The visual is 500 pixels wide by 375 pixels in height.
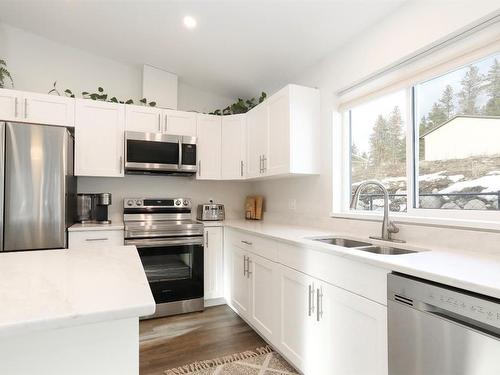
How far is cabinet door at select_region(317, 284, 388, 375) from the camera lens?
131 centimetres

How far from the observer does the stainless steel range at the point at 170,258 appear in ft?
9.21

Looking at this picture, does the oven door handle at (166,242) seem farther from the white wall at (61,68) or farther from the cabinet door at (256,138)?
the white wall at (61,68)

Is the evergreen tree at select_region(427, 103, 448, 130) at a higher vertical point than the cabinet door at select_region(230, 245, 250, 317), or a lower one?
higher

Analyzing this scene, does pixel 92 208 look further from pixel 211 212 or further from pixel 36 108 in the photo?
pixel 211 212

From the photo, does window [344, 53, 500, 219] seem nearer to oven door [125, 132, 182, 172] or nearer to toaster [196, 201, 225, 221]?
toaster [196, 201, 225, 221]

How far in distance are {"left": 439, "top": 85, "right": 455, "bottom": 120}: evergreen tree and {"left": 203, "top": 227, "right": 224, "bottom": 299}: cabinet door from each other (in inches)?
86.8

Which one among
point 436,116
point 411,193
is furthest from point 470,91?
point 411,193

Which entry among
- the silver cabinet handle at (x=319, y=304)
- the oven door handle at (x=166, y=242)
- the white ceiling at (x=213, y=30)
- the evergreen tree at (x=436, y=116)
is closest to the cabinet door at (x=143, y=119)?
the white ceiling at (x=213, y=30)

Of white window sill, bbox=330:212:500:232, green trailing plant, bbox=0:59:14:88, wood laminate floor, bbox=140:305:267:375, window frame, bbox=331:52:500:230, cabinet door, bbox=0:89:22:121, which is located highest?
green trailing plant, bbox=0:59:14:88

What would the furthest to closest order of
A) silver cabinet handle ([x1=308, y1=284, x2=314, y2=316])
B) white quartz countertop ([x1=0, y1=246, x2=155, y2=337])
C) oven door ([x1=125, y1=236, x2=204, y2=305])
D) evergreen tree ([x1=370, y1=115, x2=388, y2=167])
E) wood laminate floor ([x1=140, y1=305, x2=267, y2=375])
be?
oven door ([x1=125, y1=236, x2=204, y2=305]), evergreen tree ([x1=370, y1=115, x2=388, y2=167]), wood laminate floor ([x1=140, y1=305, x2=267, y2=375]), silver cabinet handle ([x1=308, y1=284, x2=314, y2=316]), white quartz countertop ([x1=0, y1=246, x2=155, y2=337])

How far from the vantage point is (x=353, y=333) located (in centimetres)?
145

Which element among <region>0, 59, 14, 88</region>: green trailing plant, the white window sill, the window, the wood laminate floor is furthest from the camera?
<region>0, 59, 14, 88</region>: green trailing plant

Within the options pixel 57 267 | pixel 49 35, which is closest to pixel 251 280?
pixel 57 267

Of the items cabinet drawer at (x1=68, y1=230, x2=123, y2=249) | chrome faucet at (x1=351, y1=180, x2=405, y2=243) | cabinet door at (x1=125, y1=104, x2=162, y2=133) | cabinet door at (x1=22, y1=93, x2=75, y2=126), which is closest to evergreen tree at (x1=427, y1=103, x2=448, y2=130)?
chrome faucet at (x1=351, y1=180, x2=405, y2=243)
